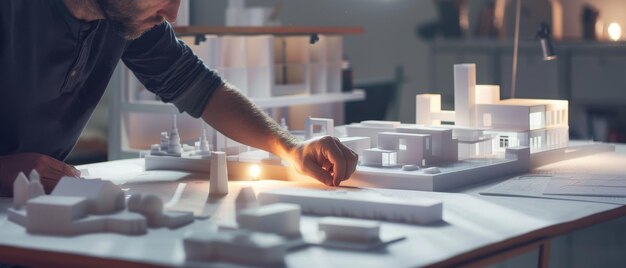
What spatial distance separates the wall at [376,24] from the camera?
272 inches

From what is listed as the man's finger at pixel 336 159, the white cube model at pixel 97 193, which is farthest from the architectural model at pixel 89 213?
the man's finger at pixel 336 159

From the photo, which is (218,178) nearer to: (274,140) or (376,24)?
(274,140)

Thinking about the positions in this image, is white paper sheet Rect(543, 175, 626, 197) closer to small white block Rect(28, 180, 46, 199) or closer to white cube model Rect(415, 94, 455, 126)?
white cube model Rect(415, 94, 455, 126)

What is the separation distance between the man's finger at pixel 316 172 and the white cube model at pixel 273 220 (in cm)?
65

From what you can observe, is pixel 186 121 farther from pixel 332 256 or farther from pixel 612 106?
pixel 612 106

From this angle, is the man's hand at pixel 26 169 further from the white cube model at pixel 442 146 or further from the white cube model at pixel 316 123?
the white cube model at pixel 442 146

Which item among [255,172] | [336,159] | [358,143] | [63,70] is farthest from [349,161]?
[63,70]

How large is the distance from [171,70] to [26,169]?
0.70 metres

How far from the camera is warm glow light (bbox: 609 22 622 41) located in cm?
572

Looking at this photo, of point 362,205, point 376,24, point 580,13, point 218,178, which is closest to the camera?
point 362,205

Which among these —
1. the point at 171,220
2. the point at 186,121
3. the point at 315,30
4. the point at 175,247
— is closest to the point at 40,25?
the point at 171,220

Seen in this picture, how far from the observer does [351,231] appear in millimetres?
1592

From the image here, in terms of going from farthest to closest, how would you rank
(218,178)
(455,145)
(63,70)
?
(455,145) < (63,70) < (218,178)

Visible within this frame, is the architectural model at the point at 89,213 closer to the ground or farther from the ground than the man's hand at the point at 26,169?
closer to the ground
